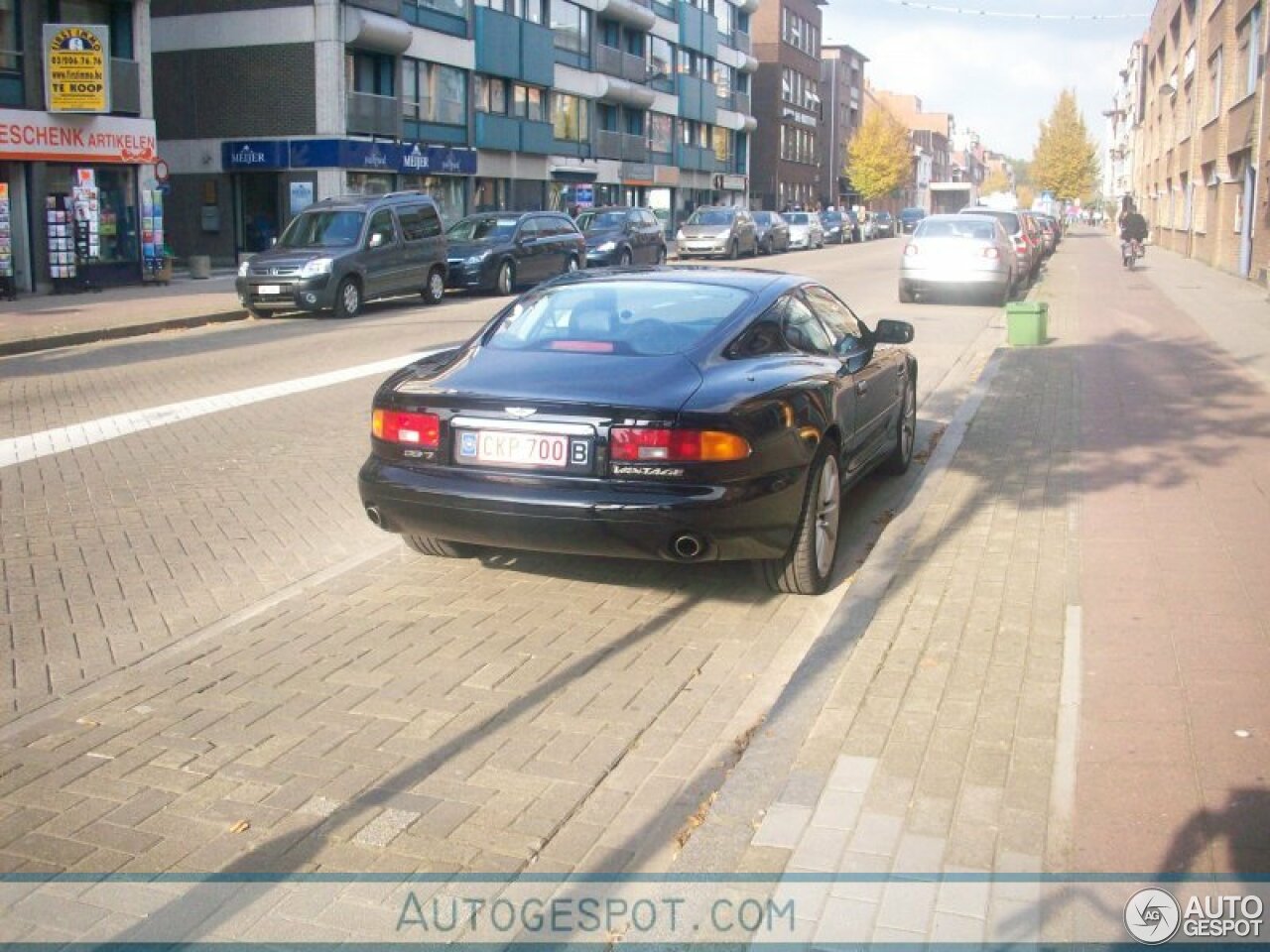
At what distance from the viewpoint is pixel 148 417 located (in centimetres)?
1148

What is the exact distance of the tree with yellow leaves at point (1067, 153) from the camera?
8569 centimetres

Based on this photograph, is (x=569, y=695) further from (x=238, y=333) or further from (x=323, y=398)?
(x=238, y=333)

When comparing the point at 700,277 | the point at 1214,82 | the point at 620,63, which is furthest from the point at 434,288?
the point at 620,63

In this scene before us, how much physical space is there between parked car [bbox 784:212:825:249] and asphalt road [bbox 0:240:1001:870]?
4946 cm

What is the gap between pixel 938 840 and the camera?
3.78 meters

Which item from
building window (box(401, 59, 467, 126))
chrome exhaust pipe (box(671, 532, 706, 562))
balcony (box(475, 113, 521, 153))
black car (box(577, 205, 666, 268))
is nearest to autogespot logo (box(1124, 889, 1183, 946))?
chrome exhaust pipe (box(671, 532, 706, 562))

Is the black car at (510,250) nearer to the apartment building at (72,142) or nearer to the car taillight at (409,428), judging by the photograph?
the apartment building at (72,142)

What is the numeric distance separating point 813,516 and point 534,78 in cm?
4295

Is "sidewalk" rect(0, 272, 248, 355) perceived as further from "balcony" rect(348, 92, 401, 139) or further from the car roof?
the car roof

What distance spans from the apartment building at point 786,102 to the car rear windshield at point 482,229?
185 ft

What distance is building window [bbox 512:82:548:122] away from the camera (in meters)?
46.0

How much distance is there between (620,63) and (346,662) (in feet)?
175

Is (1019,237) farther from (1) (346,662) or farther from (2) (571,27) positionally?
(2) (571,27)

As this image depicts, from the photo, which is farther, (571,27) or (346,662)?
(571,27)
